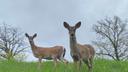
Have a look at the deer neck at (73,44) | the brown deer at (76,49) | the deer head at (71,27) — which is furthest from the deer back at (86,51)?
the deer head at (71,27)

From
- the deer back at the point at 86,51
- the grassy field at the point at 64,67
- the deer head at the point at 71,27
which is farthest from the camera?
the grassy field at the point at 64,67

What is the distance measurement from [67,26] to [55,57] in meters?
5.48

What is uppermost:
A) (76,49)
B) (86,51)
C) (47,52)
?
(76,49)

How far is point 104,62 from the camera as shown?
20.5m

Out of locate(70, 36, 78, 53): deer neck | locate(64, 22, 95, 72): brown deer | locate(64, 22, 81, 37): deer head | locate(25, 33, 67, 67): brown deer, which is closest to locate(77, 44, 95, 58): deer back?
locate(64, 22, 95, 72): brown deer

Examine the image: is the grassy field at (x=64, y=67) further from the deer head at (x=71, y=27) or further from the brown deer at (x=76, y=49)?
the deer head at (x=71, y=27)

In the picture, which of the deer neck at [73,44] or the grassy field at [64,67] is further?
the grassy field at [64,67]

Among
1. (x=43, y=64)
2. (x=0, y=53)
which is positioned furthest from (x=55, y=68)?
(x=0, y=53)

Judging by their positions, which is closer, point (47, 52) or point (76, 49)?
point (76, 49)

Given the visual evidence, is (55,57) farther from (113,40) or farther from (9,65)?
(113,40)

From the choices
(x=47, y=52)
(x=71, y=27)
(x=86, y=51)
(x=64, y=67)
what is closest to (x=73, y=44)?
(x=71, y=27)

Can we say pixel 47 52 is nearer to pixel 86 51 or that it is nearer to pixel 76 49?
pixel 86 51

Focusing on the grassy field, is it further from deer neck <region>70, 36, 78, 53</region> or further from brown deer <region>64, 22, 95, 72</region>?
deer neck <region>70, 36, 78, 53</region>

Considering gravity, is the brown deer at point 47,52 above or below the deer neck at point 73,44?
below
